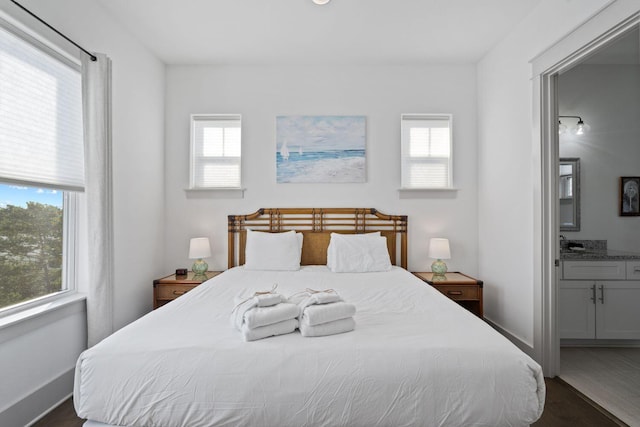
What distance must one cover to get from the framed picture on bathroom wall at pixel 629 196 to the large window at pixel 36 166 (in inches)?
197

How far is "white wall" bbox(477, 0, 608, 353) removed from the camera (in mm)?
2674

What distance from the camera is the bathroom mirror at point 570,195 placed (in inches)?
136

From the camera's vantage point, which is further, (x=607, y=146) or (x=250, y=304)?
(x=607, y=146)

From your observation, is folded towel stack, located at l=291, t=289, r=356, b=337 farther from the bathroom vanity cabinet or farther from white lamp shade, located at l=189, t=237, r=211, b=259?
the bathroom vanity cabinet

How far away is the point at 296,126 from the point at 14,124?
7.86ft

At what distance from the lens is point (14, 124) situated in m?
1.94

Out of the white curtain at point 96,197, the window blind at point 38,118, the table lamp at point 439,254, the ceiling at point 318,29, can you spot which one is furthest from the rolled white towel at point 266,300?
the ceiling at point 318,29

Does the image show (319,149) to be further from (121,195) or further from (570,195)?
(570,195)

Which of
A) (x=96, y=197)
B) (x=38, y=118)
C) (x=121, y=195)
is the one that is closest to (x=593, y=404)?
(x=96, y=197)

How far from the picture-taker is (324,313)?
5.31 feet

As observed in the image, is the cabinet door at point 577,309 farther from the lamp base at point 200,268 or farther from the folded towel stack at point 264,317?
the lamp base at point 200,268

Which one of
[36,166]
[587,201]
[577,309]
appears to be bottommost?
[577,309]

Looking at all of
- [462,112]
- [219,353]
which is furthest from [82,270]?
[462,112]

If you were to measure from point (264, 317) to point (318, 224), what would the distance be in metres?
2.19
